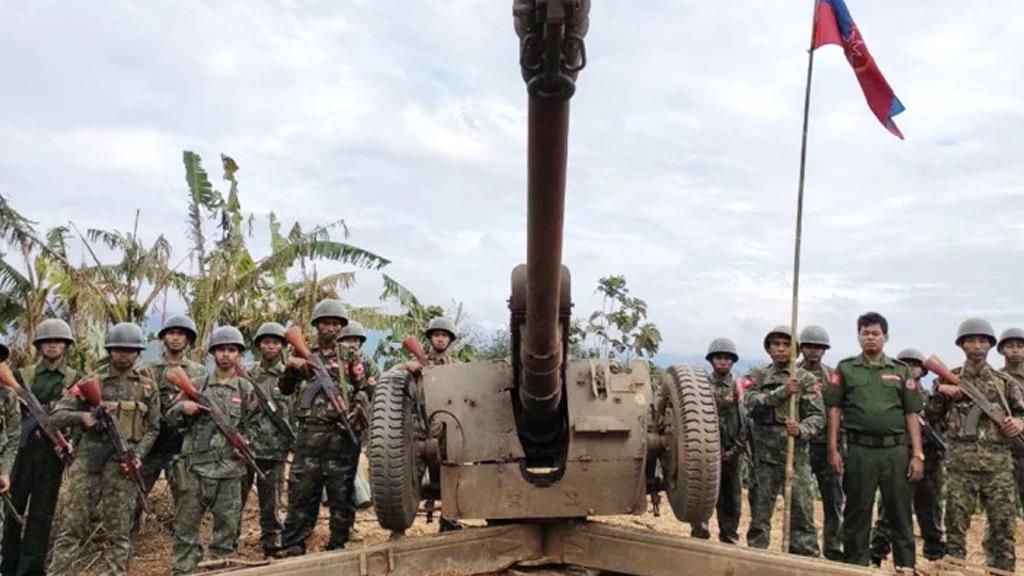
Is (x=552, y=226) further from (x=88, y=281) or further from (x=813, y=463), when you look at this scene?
(x=88, y=281)

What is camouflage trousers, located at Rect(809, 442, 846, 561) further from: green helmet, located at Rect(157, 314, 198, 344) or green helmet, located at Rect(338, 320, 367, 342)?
green helmet, located at Rect(157, 314, 198, 344)

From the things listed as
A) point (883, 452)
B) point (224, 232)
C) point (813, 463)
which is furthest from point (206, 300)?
point (883, 452)

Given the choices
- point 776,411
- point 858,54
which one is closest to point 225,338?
point 776,411

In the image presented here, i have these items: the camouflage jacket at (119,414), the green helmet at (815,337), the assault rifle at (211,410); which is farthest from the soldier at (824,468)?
the camouflage jacket at (119,414)

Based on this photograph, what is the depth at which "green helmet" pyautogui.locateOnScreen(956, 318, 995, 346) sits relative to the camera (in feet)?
24.4

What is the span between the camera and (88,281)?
11.1 meters

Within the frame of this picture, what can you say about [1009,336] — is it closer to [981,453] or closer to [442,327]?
[981,453]

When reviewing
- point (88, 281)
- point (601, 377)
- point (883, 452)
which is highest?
point (88, 281)

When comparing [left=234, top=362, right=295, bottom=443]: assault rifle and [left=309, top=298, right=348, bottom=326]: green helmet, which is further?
[left=309, top=298, right=348, bottom=326]: green helmet

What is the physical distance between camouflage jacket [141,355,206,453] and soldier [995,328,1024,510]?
258 inches

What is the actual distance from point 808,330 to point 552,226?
456cm

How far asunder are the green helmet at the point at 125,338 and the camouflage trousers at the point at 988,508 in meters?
6.30

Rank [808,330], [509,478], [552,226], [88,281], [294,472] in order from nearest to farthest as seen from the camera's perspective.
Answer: [552,226] → [509,478] → [294,472] → [808,330] → [88,281]

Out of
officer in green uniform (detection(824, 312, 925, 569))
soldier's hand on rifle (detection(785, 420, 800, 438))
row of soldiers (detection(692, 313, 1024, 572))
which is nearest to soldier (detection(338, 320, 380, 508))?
row of soldiers (detection(692, 313, 1024, 572))
